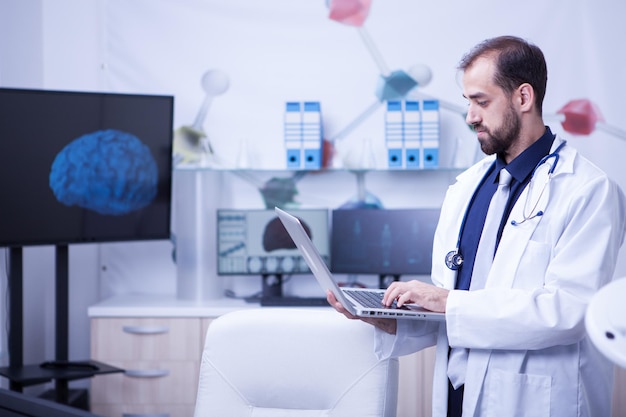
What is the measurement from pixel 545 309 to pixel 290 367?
0.58m

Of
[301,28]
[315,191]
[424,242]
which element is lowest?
[424,242]

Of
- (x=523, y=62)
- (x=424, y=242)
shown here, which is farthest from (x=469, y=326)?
(x=424, y=242)

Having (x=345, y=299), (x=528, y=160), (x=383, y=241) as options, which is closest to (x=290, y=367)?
(x=345, y=299)

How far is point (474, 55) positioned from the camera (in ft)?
5.92

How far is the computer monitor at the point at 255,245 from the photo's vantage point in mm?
3271

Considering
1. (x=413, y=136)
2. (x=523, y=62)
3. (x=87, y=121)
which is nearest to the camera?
(x=523, y=62)

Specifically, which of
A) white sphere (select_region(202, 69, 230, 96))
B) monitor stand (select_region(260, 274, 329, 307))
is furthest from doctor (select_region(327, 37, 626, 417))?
white sphere (select_region(202, 69, 230, 96))

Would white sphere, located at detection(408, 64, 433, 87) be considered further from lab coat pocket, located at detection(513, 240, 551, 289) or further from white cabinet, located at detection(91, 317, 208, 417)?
lab coat pocket, located at detection(513, 240, 551, 289)

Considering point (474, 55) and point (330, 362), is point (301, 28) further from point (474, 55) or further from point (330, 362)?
point (330, 362)

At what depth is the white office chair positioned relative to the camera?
1.60 metres

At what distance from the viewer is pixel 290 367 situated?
1.63 metres

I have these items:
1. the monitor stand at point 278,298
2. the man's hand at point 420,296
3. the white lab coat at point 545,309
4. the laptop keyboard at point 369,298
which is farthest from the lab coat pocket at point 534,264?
the monitor stand at point 278,298

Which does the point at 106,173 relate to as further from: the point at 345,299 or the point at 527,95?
the point at 527,95

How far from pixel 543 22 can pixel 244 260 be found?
179 cm
